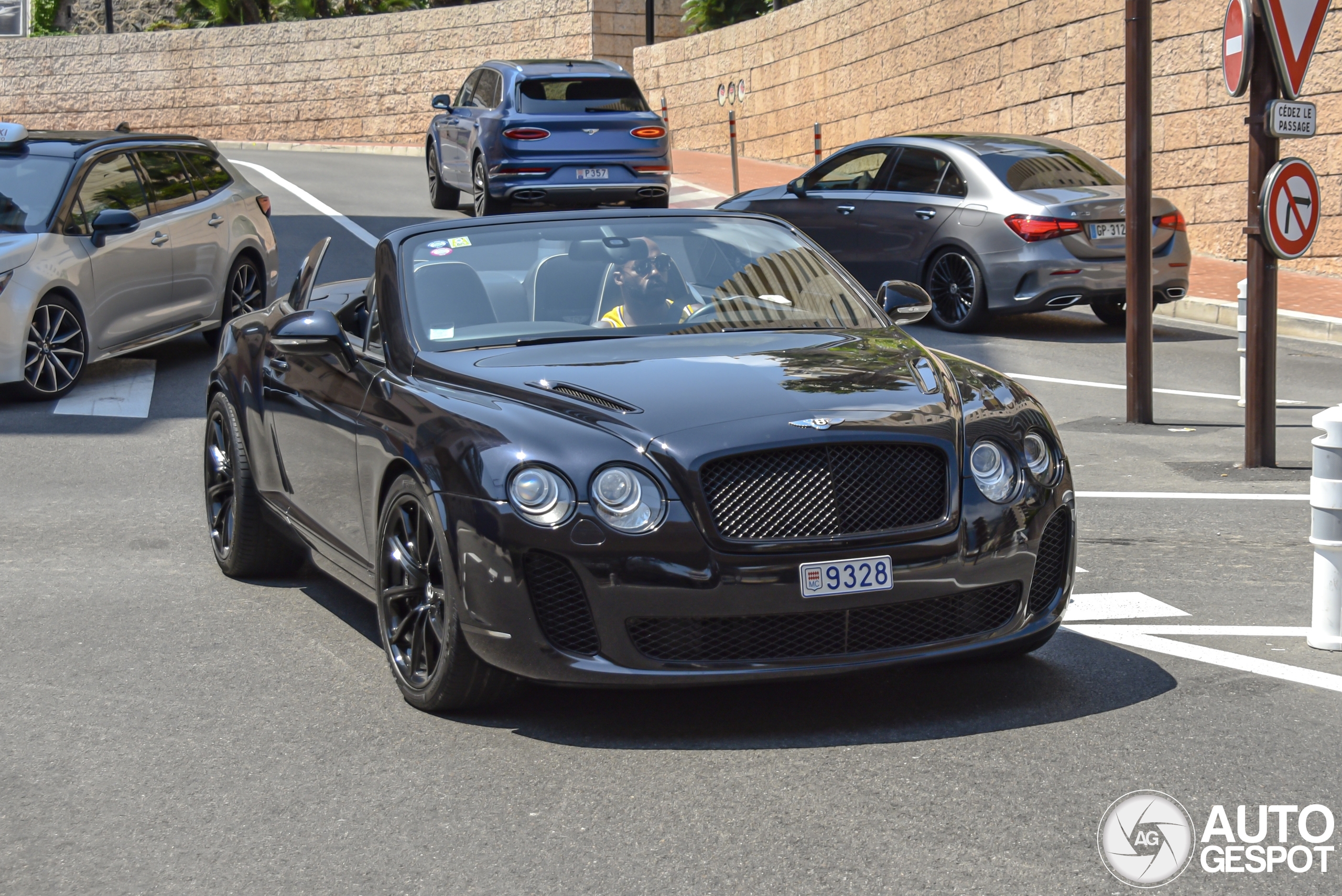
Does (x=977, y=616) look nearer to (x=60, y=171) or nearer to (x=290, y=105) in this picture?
(x=60, y=171)

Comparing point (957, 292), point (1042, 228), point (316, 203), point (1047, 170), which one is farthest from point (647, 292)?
point (316, 203)

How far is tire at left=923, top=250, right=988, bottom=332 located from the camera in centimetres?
1403

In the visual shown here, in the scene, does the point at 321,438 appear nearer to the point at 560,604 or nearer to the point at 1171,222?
the point at 560,604

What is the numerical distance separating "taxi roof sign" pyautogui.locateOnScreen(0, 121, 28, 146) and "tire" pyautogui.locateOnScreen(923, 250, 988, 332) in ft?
23.0

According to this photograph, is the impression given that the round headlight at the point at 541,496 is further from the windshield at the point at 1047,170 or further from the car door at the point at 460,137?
the car door at the point at 460,137

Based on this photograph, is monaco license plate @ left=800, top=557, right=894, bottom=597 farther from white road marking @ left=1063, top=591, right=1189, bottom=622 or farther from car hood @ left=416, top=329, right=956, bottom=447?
white road marking @ left=1063, top=591, right=1189, bottom=622

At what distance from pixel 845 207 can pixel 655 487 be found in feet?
36.5

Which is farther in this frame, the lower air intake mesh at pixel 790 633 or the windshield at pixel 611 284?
the windshield at pixel 611 284

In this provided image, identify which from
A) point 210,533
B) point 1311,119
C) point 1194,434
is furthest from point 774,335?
point 1194,434

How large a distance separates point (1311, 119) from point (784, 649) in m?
5.74

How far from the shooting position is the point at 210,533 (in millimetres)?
7109

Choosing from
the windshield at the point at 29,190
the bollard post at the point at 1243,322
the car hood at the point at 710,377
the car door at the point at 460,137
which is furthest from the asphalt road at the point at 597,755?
the car door at the point at 460,137

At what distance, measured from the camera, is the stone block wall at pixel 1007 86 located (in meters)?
18.7

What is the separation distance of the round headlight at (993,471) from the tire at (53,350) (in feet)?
25.6
